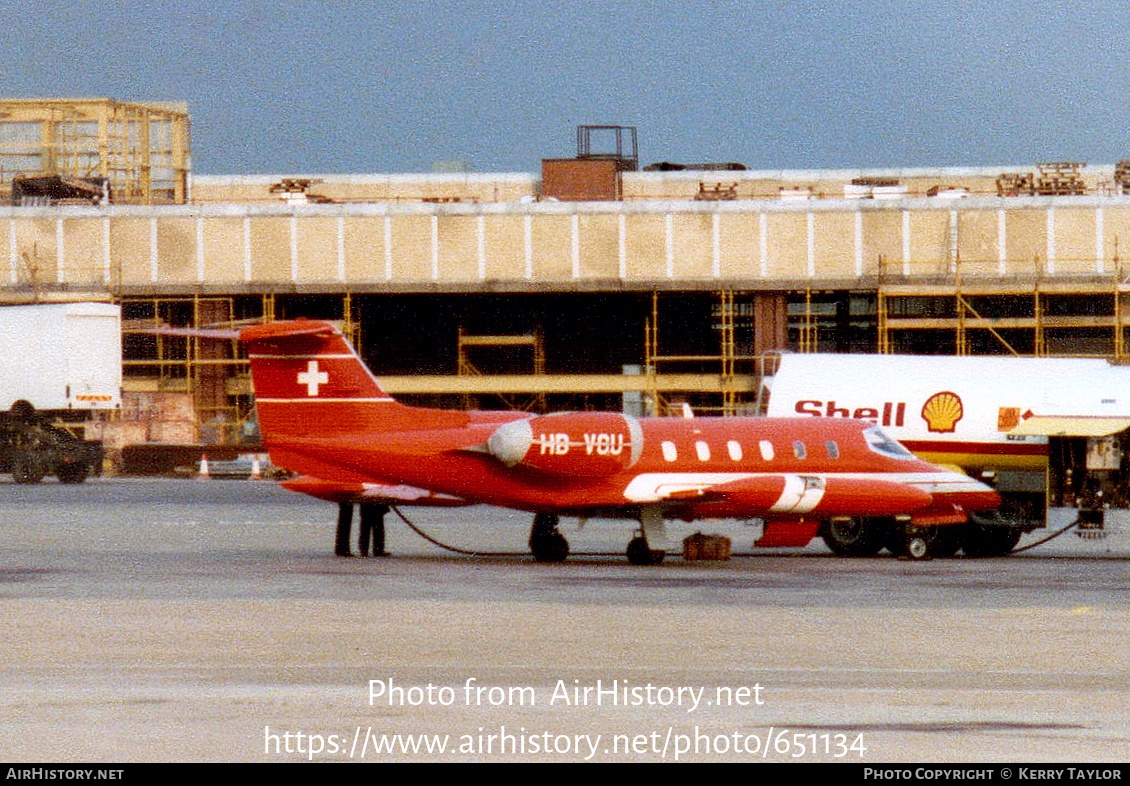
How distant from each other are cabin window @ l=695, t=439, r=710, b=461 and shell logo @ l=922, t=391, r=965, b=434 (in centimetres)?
689

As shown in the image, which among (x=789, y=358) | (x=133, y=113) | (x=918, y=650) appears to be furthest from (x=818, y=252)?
(x=918, y=650)

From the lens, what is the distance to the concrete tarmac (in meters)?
14.8

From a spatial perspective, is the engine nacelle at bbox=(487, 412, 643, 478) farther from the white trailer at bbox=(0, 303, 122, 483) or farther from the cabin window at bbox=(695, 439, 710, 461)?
the white trailer at bbox=(0, 303, 122, 483)

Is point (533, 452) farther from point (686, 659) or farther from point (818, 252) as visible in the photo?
Result: point (818, 252)

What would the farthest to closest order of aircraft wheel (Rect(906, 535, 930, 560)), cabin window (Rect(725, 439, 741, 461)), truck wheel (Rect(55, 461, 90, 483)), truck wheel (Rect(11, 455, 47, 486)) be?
truck wheel (Rect(55, 461, 90, 483)) → truck wheel (Rect(11, 455, 47, 486)) → aircraft wheel (Rect(906, 535, 930, 560)) → cabin window (Rect(725, 439, 741, 461))

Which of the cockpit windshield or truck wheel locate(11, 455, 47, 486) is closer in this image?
the cockpit windshield

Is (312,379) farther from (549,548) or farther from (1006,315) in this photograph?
(1006,315)

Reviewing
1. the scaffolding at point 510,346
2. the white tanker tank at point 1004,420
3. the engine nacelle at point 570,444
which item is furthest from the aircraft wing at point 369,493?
the scaffolding at point 510,346

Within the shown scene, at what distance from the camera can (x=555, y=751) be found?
46.9 feet

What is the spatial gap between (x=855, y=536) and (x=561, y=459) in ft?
24.9

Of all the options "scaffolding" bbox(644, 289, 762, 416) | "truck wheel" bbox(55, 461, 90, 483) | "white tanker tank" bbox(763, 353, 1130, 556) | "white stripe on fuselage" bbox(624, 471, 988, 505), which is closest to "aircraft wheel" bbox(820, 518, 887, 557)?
"white tanker tank" bbox(763, 353, 1130, 556)

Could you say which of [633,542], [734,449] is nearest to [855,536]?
[734,449]

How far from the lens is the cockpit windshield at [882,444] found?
3569 centimetres

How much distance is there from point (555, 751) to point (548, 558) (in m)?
21.0
